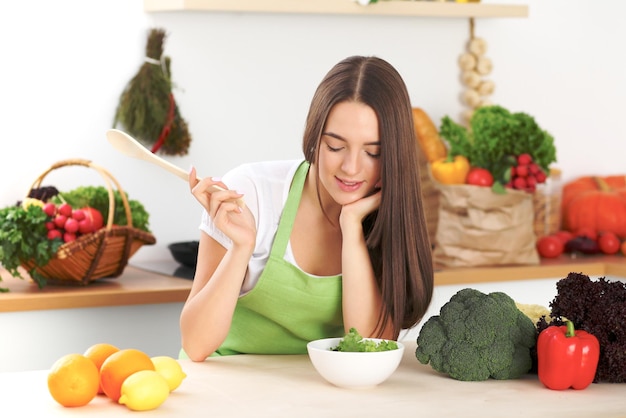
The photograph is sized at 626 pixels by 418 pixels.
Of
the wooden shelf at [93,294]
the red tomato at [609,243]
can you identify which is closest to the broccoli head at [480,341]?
the wooden shelf at [93,294]

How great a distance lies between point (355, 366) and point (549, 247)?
2.25 meters

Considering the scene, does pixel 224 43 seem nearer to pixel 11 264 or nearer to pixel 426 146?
pixel 426 146

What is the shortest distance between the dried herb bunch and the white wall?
Result: 2.2 inches

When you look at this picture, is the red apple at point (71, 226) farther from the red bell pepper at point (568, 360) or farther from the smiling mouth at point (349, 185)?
the red bell pepper at point (568, 360)

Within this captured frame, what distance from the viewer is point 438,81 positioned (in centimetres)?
388

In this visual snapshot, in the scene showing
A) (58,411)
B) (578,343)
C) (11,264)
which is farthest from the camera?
(11,264)

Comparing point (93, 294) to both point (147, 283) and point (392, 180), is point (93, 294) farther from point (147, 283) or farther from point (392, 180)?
point (392, 180)

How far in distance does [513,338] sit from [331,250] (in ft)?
1.68

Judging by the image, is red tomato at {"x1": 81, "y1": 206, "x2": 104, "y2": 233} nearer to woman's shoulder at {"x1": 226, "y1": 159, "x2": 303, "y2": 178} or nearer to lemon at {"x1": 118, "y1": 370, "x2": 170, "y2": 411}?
woman's shoulder at {"x1": 226, "y1": 159, "x2": 303, "y2": 178}

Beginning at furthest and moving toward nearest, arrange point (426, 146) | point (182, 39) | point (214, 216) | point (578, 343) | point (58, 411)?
point (426, 146), point (182, 39), point (214, 216), point (578, 343), point (58, 411)

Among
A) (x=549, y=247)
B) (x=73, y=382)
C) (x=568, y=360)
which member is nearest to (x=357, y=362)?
(x=568, y=360)

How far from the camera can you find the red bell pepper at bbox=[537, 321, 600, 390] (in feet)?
5.53

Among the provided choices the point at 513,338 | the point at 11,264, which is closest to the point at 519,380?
the point at 513,338

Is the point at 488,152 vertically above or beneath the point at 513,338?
above
